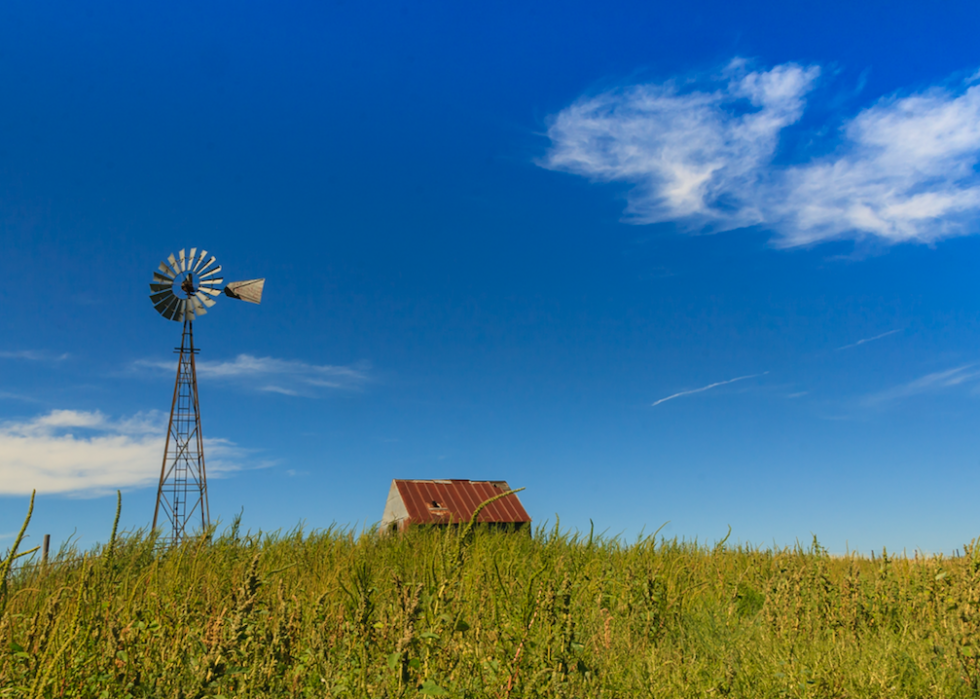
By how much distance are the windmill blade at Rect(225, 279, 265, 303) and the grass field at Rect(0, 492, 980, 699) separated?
19.0m

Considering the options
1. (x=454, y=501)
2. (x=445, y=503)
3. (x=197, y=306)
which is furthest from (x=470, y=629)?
(x=197, y=306)

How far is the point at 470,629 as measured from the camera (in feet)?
15.5

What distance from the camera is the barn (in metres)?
20.6

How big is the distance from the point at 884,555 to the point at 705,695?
16.8 feet

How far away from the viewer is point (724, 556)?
40.1 ft

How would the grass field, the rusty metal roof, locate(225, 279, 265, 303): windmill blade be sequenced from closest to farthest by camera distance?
the grass field
the rusty metal roof
locate(225, 279, 265, 303): windmill blade

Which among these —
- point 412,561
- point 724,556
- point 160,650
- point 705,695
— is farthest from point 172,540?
point 724,556

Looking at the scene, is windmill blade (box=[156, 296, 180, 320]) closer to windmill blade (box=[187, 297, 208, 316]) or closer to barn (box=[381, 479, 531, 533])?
windmill blade (box=[187, 297, 208, 316])

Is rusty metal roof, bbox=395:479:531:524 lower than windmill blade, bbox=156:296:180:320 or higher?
lower

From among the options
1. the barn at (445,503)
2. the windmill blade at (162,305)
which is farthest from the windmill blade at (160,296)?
the barn at (445,503)

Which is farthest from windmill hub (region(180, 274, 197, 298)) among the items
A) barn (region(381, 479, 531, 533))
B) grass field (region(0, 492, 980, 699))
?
grass field (region(0, 492, 980, 699))

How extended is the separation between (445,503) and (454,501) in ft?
1.42

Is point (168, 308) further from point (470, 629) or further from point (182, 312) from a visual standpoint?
point (470, 629)

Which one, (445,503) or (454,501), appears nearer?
(445,503)
